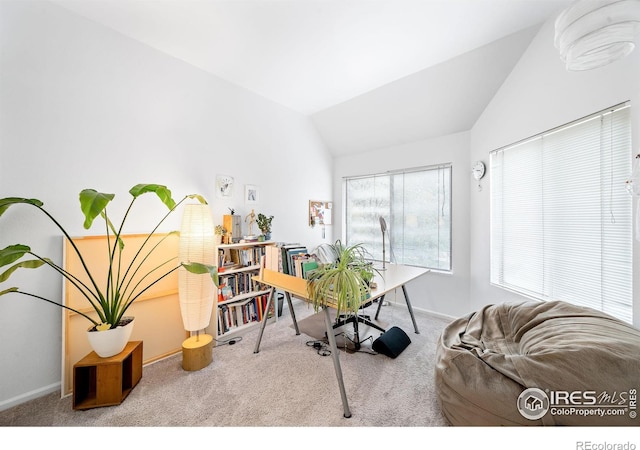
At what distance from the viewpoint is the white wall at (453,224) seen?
2.95 m

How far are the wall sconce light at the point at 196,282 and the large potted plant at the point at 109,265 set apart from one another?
0.66ft

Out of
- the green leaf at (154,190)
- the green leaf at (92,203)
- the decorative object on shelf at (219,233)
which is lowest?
the decorative object on shelf at (219,233)

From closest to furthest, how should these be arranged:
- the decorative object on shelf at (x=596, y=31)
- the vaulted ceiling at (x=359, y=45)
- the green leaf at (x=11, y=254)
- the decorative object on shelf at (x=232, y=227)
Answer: the decorative object on shelf at (x=596, y=31)
the green leaf at (x=11, y=254)
the vaulted ceiling at (x=359, y=45)
the decorative object on shelf at (x=232, y=227)

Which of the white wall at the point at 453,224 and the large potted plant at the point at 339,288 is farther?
the white wall at the point at 453,224

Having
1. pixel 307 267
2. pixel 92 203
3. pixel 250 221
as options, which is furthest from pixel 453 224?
pixel 92 203

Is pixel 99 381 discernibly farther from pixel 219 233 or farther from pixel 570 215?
pixel 570 215

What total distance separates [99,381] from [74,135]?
1.88 meters

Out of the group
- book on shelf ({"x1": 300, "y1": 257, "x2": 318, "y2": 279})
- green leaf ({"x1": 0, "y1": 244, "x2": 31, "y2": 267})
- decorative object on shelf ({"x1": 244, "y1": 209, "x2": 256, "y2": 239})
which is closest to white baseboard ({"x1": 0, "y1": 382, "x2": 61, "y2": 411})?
green leaf ({"x1": 0, "y1": 244, "x2": 31, "y2": 267})

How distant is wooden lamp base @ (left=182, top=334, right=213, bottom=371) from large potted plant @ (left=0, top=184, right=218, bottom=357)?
0.47 meters

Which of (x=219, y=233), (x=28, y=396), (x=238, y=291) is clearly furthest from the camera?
(x=238, y=291)

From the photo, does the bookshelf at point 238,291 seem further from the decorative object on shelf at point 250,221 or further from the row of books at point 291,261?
the row of books at point 291,261

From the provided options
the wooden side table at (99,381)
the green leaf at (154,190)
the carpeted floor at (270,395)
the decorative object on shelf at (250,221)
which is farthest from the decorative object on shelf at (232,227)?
the wooden side table at (99,381)

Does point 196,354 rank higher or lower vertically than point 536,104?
lower

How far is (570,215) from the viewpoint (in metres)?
1.81
